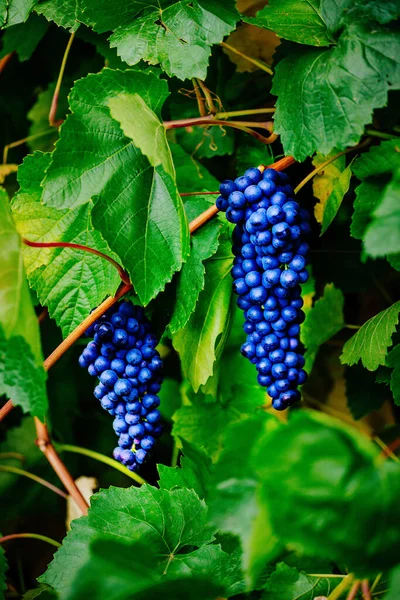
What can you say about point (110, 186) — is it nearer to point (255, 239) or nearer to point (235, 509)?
point (255, 239)

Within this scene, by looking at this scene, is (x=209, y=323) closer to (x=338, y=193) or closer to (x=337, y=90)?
(x=338, y=193)

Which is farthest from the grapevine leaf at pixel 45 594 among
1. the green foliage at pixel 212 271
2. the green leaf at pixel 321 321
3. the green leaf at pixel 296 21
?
A: the green leaf at pixel 296 21

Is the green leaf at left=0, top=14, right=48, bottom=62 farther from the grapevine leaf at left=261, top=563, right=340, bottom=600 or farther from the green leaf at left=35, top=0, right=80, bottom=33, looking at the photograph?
the grapevine leaf at left=261, top=563, right=340, bottom=600

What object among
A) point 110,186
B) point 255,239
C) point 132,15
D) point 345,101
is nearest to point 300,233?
point 255,239

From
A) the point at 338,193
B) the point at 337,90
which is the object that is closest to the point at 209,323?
the point at 338,193

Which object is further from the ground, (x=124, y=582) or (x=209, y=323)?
(x=124, y=582)
